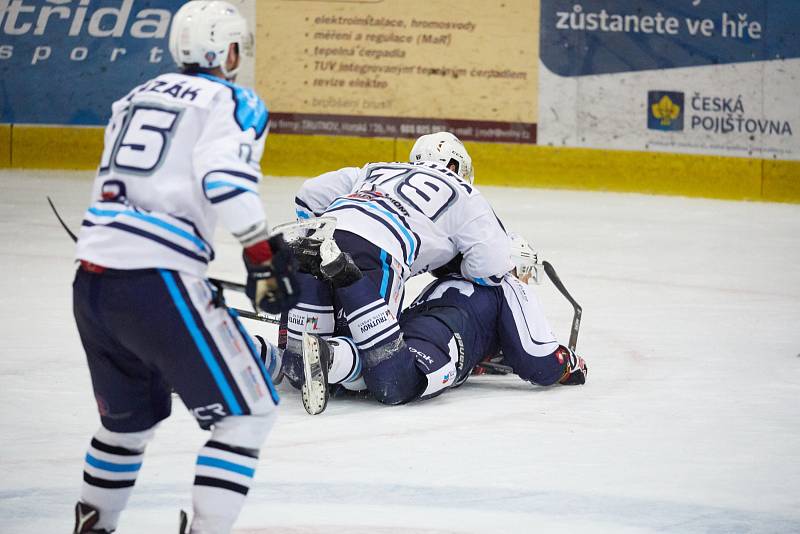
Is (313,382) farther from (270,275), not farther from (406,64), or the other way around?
(406,64)

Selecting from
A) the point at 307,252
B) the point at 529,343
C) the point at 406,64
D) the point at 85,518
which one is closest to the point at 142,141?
the point at 85,518

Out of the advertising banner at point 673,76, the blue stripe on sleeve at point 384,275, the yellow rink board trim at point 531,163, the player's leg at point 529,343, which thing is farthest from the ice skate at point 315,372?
the advertising banner at point 673,76

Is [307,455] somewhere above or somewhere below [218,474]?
below

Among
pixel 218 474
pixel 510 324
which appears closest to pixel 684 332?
pixel 510 324

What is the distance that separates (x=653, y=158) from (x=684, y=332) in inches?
181

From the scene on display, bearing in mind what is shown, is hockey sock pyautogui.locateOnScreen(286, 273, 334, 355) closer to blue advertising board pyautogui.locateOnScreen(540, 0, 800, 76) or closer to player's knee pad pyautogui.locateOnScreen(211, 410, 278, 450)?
player's knee pad pyautogui.locateOnScreen(211, 410, 278, 450)

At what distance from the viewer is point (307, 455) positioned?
12.1 feet

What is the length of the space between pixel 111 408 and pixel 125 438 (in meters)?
0.08

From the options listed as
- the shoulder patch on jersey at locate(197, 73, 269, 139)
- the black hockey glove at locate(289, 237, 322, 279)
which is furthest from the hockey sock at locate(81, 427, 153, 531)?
the black hockey glove at locate(289, 237, 322, 279)

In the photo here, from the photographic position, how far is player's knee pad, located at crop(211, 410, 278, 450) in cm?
265

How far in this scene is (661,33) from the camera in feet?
32.9

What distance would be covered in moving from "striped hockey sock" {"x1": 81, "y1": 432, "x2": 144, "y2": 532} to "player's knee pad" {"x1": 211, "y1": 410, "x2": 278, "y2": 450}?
0.25 meters

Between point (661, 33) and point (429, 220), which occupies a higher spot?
point (661, 33)

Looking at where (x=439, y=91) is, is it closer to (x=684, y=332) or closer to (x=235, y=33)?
(x=684, y=332)
